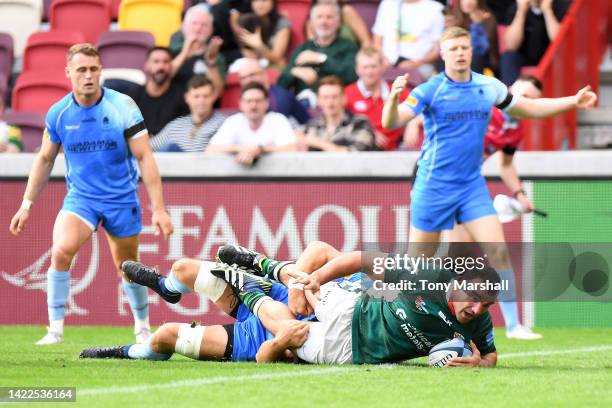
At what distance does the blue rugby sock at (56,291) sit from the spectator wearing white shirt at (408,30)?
548 cm

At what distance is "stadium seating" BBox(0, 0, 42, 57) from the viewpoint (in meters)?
17.0

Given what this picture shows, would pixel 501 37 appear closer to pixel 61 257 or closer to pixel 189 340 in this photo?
pixel 61 257

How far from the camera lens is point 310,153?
42.0ft

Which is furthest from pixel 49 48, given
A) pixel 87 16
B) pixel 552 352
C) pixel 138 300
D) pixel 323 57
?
pixel 552 352

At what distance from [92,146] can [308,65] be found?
4724mm

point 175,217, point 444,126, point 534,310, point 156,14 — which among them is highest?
point 156,14

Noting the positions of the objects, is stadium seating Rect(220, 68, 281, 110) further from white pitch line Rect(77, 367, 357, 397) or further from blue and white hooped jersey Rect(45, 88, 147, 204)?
white pitch line Rect(77, 367, 357, 397)

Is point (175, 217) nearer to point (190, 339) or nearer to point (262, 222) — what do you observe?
point (262, 222)

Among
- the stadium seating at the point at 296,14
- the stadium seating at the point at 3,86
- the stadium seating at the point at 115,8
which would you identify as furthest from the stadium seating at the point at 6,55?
the stadium seating at the point at 296,14

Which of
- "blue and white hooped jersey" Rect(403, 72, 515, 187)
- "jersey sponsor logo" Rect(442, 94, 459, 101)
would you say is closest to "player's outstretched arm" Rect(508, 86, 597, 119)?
"blue and white hooped jersey" Rect(403, 72, 515, 187)

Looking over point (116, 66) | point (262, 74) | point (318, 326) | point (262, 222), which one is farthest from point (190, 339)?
point (116, 66)

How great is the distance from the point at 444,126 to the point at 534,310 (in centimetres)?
275

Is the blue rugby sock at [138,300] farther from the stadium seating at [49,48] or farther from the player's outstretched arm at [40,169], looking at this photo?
the stadium seating at [49,48]

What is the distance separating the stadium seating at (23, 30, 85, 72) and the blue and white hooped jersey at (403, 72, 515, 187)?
6457 mm
